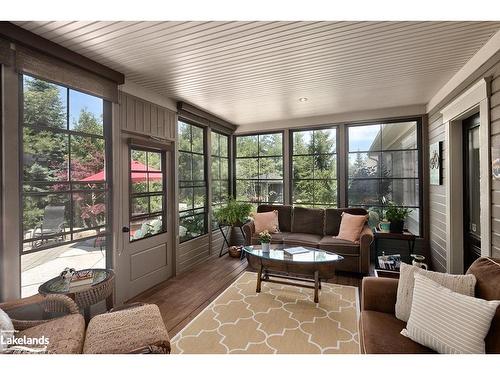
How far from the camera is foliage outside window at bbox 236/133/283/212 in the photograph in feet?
16.3

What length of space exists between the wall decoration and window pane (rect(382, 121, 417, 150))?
1.27 feet

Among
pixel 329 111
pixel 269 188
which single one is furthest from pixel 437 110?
pixel 269 188

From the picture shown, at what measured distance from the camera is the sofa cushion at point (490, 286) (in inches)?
49.8

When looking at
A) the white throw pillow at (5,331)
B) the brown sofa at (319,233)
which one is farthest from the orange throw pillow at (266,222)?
the white throw pillow at (5,331)

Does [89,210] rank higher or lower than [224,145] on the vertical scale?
lower

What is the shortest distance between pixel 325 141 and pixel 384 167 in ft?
3.63

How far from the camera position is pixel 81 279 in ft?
6.81

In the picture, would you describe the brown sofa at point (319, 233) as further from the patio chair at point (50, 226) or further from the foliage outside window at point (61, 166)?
the patio chair at point (50, 226)

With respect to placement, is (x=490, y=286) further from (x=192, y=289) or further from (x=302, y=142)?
(x=302, y=142)

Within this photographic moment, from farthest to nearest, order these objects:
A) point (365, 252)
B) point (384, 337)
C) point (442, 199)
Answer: point (365, 252), point (442, 199), point (384, 337)

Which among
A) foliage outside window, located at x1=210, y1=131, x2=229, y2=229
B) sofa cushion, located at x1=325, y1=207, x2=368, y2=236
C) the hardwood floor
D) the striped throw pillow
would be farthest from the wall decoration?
foliage outside window, located at x1=210, y1=131, x2=229, y2=229

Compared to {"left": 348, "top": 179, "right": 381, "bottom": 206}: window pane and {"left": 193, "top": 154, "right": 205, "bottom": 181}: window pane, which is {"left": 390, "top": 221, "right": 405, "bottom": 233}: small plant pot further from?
{"left": 193, "top": 154, "right": 205, "bottom": 181}: window pane

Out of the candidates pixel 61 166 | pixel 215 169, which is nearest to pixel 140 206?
pixel 61 166

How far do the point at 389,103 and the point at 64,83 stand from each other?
415 centimetres
